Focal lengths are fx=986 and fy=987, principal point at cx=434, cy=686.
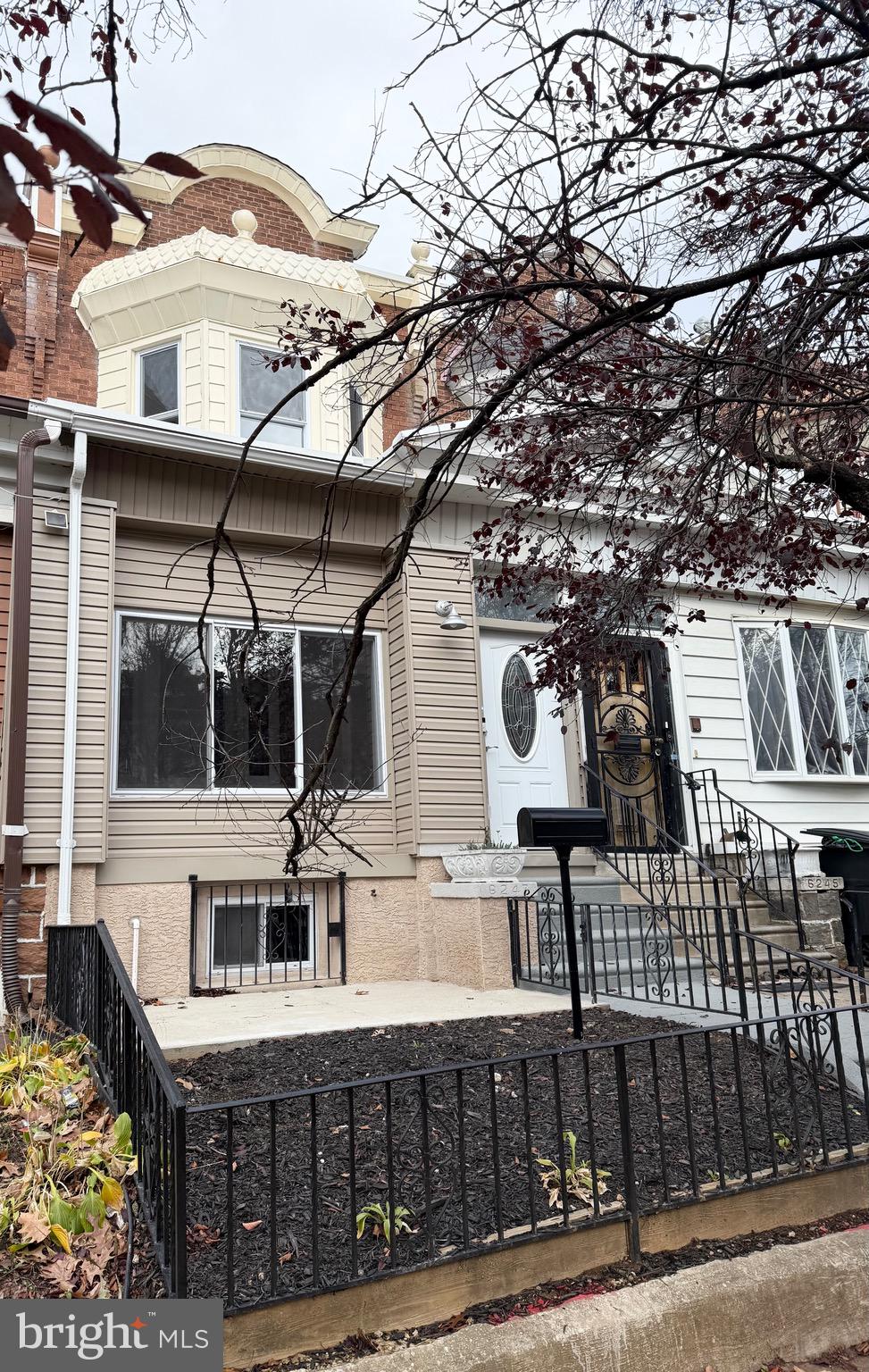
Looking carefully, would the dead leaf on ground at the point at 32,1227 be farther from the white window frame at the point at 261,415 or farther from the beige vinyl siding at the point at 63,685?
the white window frame at the point at 261,415

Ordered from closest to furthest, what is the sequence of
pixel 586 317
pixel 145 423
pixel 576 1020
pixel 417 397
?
pixel 576 1020, pixel 586 317, pixel 145 423, pixel 417 397

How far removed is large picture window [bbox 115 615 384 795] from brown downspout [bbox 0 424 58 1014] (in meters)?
1.14

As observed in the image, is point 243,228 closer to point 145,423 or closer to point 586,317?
point 145,423

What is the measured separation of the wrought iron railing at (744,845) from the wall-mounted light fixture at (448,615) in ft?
10.6

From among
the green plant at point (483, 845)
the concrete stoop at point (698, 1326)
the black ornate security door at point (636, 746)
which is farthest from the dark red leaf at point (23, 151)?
the black ornate security door at point (636, 746)

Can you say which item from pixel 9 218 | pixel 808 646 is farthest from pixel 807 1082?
pixel 808 646

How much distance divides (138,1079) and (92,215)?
3243mm

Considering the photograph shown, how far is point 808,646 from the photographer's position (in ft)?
42.4

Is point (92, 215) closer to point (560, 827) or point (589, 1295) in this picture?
point (589, 1295)

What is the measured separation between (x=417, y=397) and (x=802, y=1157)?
9.68 m

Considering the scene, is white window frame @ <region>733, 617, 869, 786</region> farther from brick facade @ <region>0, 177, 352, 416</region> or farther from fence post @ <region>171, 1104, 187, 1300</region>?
fence post @ <region>171, 1104, 187, 1300</region>

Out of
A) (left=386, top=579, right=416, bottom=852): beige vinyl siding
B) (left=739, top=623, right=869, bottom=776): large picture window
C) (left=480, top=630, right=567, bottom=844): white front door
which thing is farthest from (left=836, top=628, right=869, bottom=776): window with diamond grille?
(left=386, top=579, right=416, bottom=852): beige vinyl siding

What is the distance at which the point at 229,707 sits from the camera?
9.58m

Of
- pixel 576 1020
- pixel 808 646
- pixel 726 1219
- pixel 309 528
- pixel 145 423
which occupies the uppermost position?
pixel 145 423
